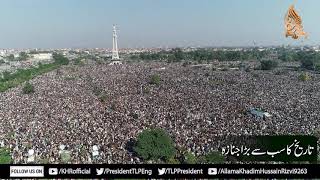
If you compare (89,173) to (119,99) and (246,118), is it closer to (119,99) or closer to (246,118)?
(246,118)

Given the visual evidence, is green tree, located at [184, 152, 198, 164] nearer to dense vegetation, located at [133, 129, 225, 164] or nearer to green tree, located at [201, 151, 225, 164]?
dense vegetation, located at [133, 129, 225, 164]

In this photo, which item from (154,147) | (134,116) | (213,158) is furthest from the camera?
(134,116)

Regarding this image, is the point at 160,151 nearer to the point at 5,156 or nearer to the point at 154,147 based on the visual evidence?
the point at 154,147

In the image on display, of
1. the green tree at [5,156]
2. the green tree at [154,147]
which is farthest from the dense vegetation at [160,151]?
the green tree at [5,156]

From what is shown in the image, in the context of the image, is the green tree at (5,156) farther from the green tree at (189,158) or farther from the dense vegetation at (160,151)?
the green tree at (189,158)


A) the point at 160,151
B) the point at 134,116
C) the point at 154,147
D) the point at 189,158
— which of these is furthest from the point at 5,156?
the point at 134,116

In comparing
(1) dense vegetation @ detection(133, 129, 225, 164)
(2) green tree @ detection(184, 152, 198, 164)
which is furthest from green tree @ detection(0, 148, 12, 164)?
(2) green tree @ detection(184, 152, 198, 164)
